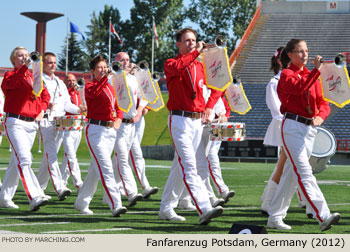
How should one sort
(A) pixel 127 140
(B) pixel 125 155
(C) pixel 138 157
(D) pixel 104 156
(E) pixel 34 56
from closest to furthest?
(D) pixel 104 156 < (E) pixel 34 56 < (B) pixel 125 155 < (A) pixel 127 140 < (C) pixel 138 157

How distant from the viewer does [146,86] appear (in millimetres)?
11320

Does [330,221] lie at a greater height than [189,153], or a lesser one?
lesser

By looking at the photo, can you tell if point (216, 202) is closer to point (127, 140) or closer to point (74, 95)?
point (127, 140)

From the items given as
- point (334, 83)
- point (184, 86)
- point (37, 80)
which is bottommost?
point (37, 80)

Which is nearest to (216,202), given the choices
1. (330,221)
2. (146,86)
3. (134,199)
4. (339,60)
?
(134,199)

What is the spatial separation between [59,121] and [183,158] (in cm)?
376

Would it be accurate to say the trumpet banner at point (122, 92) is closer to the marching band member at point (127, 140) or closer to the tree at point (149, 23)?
the marching band member at point (127, 140)

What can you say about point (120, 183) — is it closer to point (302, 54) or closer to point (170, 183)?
point (170, 183)

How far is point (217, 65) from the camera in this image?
8.41 metres

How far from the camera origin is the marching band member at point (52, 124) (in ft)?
37.9

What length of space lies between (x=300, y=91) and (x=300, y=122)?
0.34 meters

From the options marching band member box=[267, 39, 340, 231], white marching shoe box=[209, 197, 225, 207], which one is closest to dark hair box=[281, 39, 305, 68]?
marching band member box=[267, 39, 340, 231]

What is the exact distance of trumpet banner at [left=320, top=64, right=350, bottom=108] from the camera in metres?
8.16
